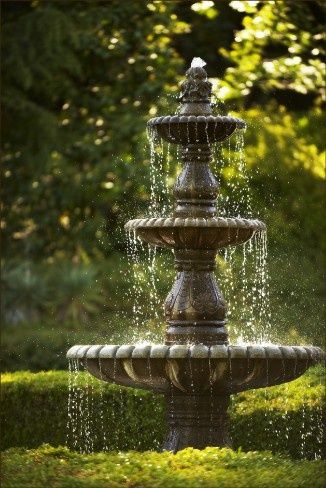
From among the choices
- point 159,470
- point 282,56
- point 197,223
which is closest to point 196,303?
point 197,223

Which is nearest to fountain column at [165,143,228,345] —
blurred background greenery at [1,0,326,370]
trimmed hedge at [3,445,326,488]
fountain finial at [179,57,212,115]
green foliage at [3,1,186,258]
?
fountain finial at [179,57,212,115]

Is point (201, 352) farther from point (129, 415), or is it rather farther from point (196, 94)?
point (129, 415)

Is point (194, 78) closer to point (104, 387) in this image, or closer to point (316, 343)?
point (104, 387)

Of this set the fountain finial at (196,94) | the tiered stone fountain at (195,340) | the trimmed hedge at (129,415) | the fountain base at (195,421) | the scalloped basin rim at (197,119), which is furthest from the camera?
the trimmed hedge at (129,415)

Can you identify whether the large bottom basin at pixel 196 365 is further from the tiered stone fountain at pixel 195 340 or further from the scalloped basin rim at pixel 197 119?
the scalloped basin rim at pixel 197 119

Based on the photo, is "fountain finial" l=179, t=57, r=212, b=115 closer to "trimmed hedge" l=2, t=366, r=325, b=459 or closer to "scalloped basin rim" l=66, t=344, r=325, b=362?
"scalloped basin rim" l=66, t=344, r=325, b=362

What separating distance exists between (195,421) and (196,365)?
0.51 meters

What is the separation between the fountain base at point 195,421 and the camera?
7.06 metres

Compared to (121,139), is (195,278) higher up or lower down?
lower down

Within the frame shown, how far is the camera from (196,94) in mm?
7512

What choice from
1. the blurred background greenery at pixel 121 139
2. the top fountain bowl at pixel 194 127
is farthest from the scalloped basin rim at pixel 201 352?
the blurred background greenery at pixel 121 139

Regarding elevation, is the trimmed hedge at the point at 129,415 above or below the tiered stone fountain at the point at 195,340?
below

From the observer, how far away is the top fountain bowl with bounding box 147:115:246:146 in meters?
7.34

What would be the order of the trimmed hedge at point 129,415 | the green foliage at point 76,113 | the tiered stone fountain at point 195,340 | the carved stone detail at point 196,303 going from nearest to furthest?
the tiered stone fountain at point 195,340 → the carved stone detail at point 196,303 → the trimmed hedge at point 129,415 → the green foliage at point 76,113
